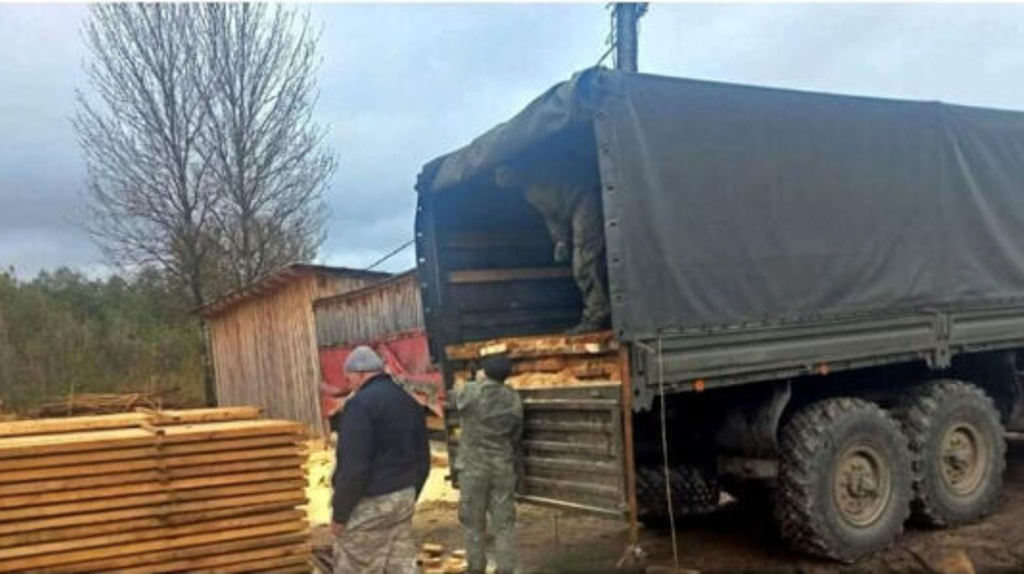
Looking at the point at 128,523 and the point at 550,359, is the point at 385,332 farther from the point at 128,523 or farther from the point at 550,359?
the point at 128,523

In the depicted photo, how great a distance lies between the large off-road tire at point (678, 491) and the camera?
714 centimetres

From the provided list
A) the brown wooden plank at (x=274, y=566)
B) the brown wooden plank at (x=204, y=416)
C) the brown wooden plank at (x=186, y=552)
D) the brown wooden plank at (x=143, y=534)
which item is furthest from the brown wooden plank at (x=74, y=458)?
the brown wooden plank at (x=274, y=566)

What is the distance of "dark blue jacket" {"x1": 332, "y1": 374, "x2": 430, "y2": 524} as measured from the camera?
5230 millimetres

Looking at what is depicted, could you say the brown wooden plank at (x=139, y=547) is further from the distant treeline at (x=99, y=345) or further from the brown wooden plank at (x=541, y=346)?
the distant treeline at (x=99, y=345)

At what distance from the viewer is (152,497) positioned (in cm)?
559

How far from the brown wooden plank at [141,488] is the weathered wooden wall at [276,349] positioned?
11348 mm

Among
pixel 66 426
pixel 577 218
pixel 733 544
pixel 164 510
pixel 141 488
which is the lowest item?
pixel 733 544

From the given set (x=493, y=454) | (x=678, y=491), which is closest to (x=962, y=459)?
(x=678, y=491)

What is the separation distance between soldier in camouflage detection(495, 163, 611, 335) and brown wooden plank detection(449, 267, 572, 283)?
58cm

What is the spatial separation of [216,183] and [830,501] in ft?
69.3

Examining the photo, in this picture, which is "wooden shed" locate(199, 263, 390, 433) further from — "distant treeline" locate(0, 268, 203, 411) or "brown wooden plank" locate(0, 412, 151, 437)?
"brown wooden plank" locate(0, 412, 151, 437)

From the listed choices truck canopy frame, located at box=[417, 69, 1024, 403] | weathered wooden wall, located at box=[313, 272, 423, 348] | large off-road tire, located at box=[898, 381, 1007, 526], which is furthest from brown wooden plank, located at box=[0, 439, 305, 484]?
weathered wooden wall, located at box=[313, 272, 423, 348]

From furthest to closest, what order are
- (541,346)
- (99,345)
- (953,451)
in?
(99,345)
(953,451)
(541,346)

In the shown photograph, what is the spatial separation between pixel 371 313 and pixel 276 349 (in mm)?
5377
